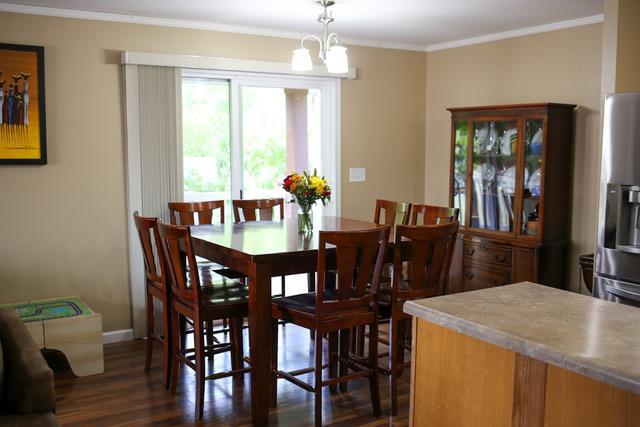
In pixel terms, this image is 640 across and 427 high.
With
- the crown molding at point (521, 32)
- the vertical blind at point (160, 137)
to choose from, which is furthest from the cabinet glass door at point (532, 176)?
the vertical blind at point (160, 137)

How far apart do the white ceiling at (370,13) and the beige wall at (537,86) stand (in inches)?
7.2

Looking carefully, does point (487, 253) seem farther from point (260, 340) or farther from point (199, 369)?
point (199, 369)

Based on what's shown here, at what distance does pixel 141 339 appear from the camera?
4812mm

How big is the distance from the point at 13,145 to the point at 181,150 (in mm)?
1155

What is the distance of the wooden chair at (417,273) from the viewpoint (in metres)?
3.41

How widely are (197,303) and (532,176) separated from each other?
9.12 feet

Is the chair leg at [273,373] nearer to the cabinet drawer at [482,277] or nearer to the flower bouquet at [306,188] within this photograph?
the flower bouquet at [306,188]

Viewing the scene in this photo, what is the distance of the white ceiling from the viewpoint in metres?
4.24

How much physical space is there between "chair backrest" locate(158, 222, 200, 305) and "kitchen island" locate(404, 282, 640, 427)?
1.54 m

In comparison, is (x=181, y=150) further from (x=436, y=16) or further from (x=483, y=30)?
(x=483, y=30)

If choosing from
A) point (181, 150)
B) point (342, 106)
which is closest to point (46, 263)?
point (181, 150)

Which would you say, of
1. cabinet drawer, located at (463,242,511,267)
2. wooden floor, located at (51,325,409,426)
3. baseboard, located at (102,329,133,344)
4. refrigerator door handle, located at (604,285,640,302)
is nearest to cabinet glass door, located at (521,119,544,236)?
cabinet drawer, located at (463,242,511,267)

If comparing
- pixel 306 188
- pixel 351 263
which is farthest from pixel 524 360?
pixel 306 188

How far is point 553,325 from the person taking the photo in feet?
6.02
